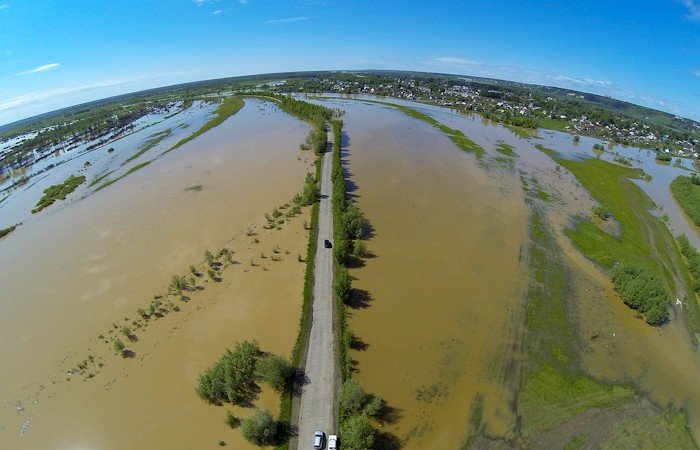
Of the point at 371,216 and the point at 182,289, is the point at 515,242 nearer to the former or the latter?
the point at 371,216

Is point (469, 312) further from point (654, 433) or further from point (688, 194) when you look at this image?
point (688, 194)

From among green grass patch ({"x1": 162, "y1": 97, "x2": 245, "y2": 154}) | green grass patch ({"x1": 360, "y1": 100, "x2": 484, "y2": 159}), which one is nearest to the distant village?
green grass patch ({"x1": 360, "y1": 100, "x2": 484, "y2": 159})

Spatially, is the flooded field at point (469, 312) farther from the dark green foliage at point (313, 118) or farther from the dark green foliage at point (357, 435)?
the dark green foliage at point (313, 118)

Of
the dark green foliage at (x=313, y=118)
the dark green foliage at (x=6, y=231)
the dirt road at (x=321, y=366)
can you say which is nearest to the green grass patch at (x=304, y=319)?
the dirt road at (x=321, y=366)

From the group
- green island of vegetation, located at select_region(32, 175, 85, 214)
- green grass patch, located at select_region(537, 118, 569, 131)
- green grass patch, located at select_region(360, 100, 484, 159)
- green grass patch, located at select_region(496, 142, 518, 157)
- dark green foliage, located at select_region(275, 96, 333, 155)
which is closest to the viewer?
green island of vegetation, located at select_region(32, 175, 85, 214)

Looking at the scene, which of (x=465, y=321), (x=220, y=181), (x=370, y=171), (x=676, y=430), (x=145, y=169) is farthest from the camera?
(x=145, y=169)

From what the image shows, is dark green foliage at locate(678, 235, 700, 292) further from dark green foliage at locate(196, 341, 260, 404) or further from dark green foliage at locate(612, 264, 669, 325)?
dark green foliage at locate(196, 341, 260, 404)

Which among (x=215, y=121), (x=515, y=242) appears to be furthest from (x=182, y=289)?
(x=215, y=121)
